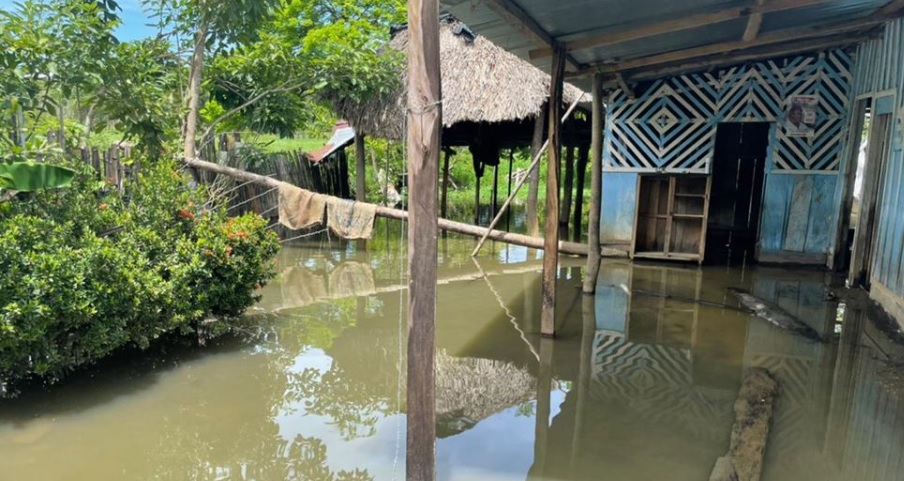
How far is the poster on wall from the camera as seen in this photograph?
779cm

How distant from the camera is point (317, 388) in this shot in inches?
169

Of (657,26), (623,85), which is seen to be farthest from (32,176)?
(623,85)

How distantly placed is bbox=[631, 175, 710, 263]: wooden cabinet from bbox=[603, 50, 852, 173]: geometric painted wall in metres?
0.45

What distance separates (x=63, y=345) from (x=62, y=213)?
1.15 meters

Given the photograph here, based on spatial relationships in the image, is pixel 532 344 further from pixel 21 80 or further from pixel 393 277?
pixel 21 80

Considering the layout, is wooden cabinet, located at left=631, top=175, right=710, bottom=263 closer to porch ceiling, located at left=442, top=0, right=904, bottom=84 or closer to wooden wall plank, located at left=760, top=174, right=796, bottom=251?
wooden wall plank, located at left=760, top=174, right=796, bottom=251

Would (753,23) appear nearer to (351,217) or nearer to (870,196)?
(870,196)

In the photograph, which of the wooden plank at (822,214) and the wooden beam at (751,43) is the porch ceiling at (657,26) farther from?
the wooden plank at (822,214)

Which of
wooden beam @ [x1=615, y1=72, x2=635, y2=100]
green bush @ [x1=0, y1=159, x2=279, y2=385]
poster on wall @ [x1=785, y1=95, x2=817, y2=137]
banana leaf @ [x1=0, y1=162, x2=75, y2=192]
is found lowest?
green bush @ [x1=0, y1=159, x2=279, y2=385]

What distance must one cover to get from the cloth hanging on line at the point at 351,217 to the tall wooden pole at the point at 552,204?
3.30m

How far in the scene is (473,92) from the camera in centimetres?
939

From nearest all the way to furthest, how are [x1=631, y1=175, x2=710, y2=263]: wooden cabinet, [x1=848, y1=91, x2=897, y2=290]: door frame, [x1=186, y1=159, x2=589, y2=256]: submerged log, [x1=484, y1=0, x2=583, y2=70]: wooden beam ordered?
[x1=484, y1=0, x2=583, y2=70]: wooden beam, [x1=848, y1=91, x2=897, y2=290]: door frame, [x1=186, y1=159, x2=589, y2=256]: submerged log, [x1=631, y1=175, x2=710, y2=263]: wooden cabinet

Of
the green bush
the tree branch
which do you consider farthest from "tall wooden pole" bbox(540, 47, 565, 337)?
the tree branch

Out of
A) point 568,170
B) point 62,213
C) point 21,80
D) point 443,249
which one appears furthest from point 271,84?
point 568,170
